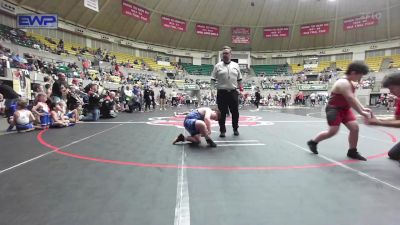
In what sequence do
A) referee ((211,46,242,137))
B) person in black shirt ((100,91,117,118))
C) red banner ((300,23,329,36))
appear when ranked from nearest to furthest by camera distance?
referee ((211,46,242,137)), person in black shirt ((100,91,117,118)), red banner ((300,23,329,36))

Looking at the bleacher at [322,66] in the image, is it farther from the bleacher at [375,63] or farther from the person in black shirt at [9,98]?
the person in black shirt at [9,98]

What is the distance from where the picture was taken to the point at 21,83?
10.4 metres

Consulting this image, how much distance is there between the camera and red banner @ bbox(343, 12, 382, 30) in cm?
2677

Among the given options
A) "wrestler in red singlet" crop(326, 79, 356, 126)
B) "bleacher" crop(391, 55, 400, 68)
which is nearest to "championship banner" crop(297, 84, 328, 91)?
"bleacher" crop(391, 55, 400, 68)

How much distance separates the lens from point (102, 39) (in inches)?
1130

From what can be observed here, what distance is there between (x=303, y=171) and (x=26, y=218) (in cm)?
216

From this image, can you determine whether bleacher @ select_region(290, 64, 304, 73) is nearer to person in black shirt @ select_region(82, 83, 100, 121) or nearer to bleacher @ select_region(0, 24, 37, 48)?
bleacher @ select_region(0, 24, 37, 48)

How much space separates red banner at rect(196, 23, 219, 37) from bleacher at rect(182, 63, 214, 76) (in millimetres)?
6349

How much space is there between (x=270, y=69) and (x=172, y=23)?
1621cm

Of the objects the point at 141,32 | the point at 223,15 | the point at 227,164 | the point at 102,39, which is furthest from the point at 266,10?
the point at 227,164

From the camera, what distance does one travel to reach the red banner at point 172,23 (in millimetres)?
27656

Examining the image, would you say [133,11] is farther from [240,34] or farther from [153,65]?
[240,34]

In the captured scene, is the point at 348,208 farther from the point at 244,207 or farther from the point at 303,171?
the point at 303,171

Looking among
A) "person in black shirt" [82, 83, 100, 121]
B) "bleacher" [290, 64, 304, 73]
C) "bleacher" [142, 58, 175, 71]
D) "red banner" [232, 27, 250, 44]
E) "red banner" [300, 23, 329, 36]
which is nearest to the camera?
"person in black shirt" [82, 83, 100, 121]
